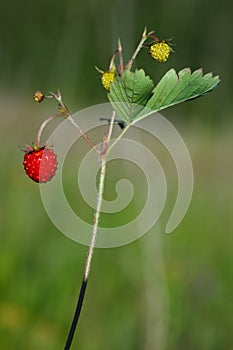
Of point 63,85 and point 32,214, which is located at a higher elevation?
point 63,85

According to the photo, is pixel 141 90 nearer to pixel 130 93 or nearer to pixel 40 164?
pixel 130 93

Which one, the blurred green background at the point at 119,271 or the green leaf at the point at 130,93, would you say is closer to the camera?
the green leaf at the point at 130,93

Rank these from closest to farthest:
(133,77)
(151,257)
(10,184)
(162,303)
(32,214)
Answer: (133,77) < (162,303) < (151,257) < (32,214) < (10,184)

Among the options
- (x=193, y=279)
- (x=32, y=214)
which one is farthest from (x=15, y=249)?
(x=193, y=279)

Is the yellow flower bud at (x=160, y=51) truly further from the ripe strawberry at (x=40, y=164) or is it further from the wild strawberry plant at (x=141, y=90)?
the ripe strawberry at (x=40, y=164)

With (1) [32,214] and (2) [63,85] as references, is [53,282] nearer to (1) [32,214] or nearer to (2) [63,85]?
(1) [32,214]

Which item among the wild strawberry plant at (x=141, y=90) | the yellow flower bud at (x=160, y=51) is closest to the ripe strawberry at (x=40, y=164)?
the wild strawberry plant at (x=141, y=90)
